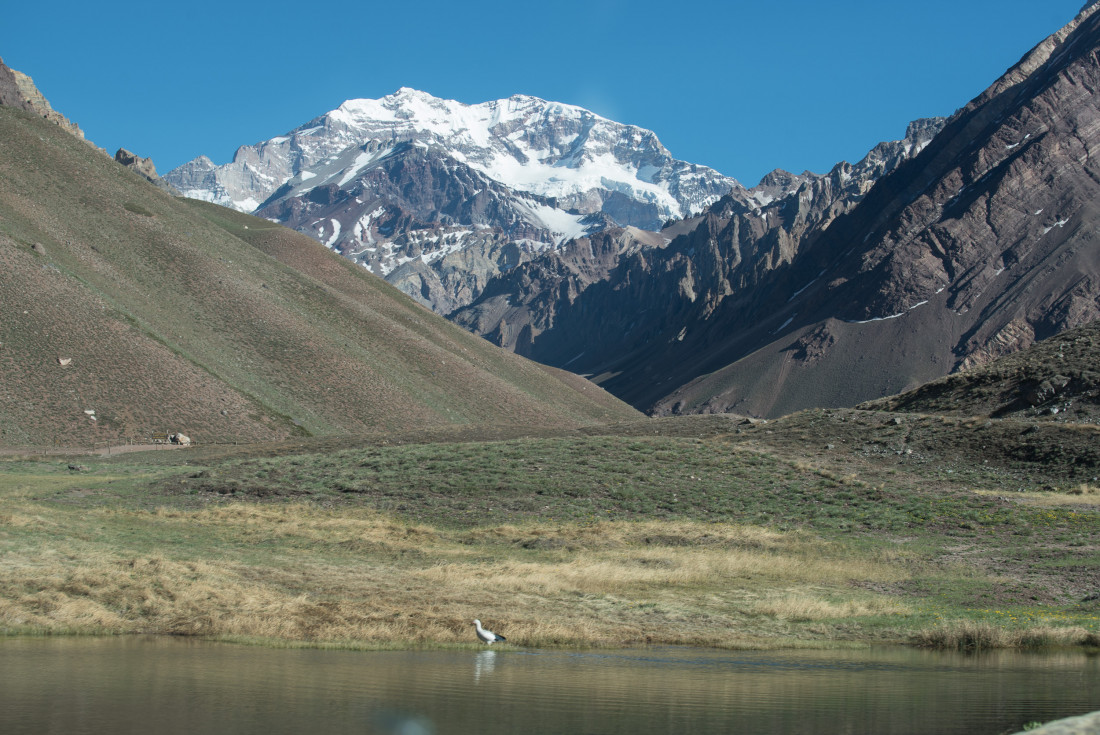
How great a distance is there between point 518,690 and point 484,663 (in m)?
2.74

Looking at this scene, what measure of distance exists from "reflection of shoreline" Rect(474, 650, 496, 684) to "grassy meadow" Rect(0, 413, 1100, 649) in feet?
4.55

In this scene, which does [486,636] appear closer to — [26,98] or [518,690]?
[518,690]

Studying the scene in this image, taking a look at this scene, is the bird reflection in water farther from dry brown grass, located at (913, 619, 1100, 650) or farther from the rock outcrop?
the rock outcrop

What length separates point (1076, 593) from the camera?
26.5 m

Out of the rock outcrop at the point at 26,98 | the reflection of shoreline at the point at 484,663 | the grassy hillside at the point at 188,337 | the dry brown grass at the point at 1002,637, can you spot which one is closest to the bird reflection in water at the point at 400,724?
the reflection of shoreline at the point at 484,663

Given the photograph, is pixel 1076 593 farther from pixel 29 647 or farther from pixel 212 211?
pixel 212 211

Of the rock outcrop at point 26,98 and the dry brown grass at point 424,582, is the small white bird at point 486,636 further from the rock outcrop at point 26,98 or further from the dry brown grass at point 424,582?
the rock outcrop at point 26,98

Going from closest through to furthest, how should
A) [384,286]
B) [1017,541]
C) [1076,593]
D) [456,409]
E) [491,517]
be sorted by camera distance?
[1076,593] < [1017,541] < [491,517] < [456,409] < [384,286]

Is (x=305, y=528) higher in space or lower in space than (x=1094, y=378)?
lower

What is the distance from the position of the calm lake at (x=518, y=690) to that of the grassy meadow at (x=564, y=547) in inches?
69.8

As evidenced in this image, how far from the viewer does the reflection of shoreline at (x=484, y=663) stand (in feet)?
59.0

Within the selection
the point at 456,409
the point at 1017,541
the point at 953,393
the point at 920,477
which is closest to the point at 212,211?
the point at 456,409

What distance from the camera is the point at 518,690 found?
16469 mm

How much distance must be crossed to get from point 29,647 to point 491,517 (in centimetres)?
2399
